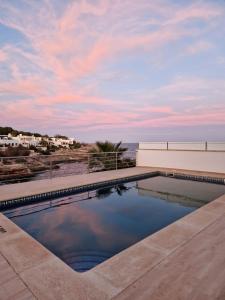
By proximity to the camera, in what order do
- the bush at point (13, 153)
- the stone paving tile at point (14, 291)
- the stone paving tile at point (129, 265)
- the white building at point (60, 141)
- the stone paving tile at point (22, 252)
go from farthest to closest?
the white building at point (60, 141) < the bush at point (13, 153) < the stone paving tile at point (22, 252) < the stone paving tile at point (129, 265) < the stone paving tile at point (14, 291)

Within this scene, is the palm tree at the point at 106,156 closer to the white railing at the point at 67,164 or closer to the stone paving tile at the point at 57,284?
the white railing at the point at 67,164

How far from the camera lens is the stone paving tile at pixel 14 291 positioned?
181 centimetres

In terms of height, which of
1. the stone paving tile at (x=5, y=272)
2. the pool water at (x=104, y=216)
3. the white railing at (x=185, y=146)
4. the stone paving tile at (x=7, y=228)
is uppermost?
the white railing at (x=185, y=146)

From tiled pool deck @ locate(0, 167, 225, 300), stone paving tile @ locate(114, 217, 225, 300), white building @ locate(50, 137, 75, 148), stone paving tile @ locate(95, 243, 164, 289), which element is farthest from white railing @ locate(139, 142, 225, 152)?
white building @ locate(50, 137, 75, 148)

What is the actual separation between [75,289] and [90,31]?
7285 mm

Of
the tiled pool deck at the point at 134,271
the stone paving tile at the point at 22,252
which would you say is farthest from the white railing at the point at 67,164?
the tiled pool deck at the point at 134,271

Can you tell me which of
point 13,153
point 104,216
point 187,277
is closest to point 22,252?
point 187,277

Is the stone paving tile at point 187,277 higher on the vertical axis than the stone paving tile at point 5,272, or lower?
higher

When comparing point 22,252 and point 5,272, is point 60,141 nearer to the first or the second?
point 22,252

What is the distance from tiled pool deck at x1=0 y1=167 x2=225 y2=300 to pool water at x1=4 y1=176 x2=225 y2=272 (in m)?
0.40

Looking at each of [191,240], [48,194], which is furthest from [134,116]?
[191,240]

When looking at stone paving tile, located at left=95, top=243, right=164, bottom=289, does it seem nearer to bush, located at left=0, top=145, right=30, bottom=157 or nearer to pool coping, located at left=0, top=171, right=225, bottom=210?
pool coping, located at left=0, top=171, right=225, bottom=210

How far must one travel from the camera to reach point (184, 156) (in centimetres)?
896

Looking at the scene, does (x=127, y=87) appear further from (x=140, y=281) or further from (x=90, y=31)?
(x=140, y=281)
